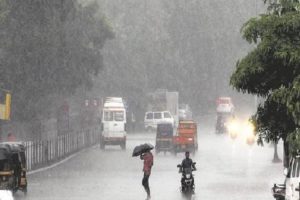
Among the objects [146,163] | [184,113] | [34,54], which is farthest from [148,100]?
[146,163]

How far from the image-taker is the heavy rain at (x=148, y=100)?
877 inches

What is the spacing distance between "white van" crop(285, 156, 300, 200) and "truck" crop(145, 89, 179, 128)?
248 ft

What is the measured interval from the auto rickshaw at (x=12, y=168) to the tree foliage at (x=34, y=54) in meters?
37.3

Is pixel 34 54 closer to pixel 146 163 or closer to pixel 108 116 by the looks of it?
pixel 108 116

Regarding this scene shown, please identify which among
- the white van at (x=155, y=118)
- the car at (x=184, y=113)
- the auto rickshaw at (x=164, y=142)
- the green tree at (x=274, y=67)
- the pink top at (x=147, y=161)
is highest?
the car at (x=184, y=113)

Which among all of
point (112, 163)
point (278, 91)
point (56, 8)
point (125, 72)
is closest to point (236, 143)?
point (56, 8)

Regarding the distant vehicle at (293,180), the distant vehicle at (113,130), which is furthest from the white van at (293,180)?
the distant vehicle at (113,130)

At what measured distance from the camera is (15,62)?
73.4 metres

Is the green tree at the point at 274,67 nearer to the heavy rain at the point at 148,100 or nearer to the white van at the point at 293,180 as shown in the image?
the heavy rain at the point at 148,100

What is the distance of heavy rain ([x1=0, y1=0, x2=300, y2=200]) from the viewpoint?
22266mm

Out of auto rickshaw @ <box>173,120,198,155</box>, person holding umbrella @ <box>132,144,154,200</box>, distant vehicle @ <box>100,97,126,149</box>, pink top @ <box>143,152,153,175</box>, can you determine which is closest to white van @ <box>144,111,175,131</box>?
distant vehicle @ <box>100,97,126,149</box>

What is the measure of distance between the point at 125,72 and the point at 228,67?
98.0ft

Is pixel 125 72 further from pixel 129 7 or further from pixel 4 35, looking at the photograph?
pixel 4 35

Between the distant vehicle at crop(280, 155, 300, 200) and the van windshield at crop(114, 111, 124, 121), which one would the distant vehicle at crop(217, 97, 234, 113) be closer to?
the van windshield at crop(114, 111, 124, 121)
